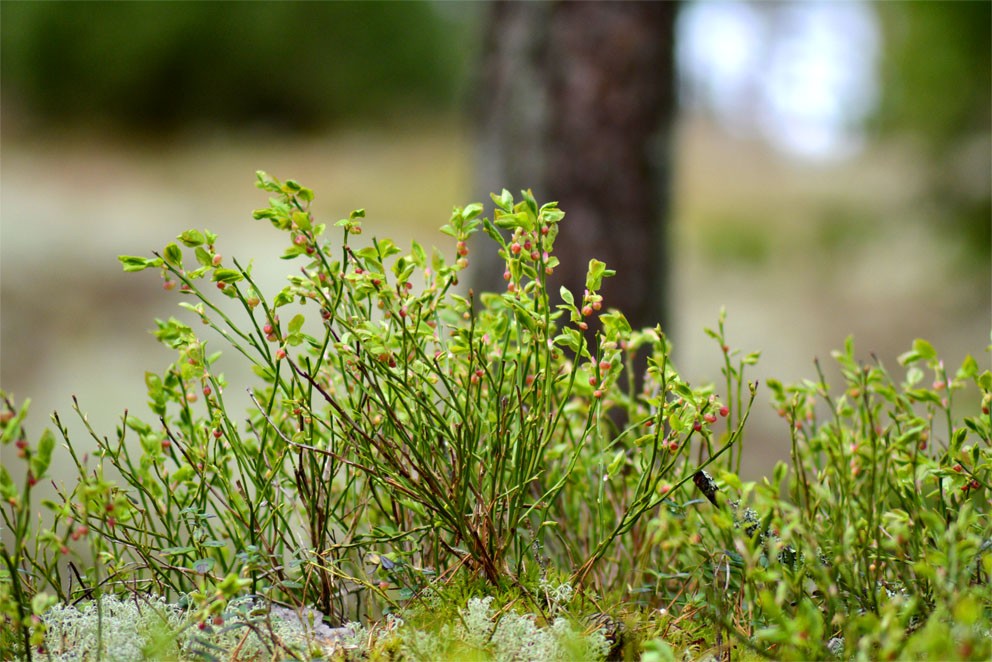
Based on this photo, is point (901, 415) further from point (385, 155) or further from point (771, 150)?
point (771, 150)

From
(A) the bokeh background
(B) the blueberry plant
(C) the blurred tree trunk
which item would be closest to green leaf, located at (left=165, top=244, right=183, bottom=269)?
(B) the blueberry plant

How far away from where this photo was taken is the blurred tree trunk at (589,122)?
8.42 feet

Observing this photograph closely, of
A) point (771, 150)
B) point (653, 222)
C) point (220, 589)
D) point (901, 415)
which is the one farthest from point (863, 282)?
point (220, 589)

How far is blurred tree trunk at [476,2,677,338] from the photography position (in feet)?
8.42

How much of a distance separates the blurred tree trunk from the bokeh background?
13.8ft

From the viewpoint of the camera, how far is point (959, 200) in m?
5.73

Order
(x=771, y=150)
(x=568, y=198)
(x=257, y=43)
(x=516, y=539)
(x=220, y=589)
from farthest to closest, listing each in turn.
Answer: (x=771, y=150) < (x=257, y=43) < (x=568, y=198) < (x=516, y=539) < (x=220, y=589)

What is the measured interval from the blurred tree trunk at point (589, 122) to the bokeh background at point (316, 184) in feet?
13.8

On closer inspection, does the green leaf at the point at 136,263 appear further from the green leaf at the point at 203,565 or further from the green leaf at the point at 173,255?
the green leaf at the point at 203,565

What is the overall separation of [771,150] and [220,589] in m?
13.4

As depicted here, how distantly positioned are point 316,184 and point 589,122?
275 inches

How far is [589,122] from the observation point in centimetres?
258

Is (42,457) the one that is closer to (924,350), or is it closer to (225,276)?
(225,276)

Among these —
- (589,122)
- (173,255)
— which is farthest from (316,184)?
(173,255)
